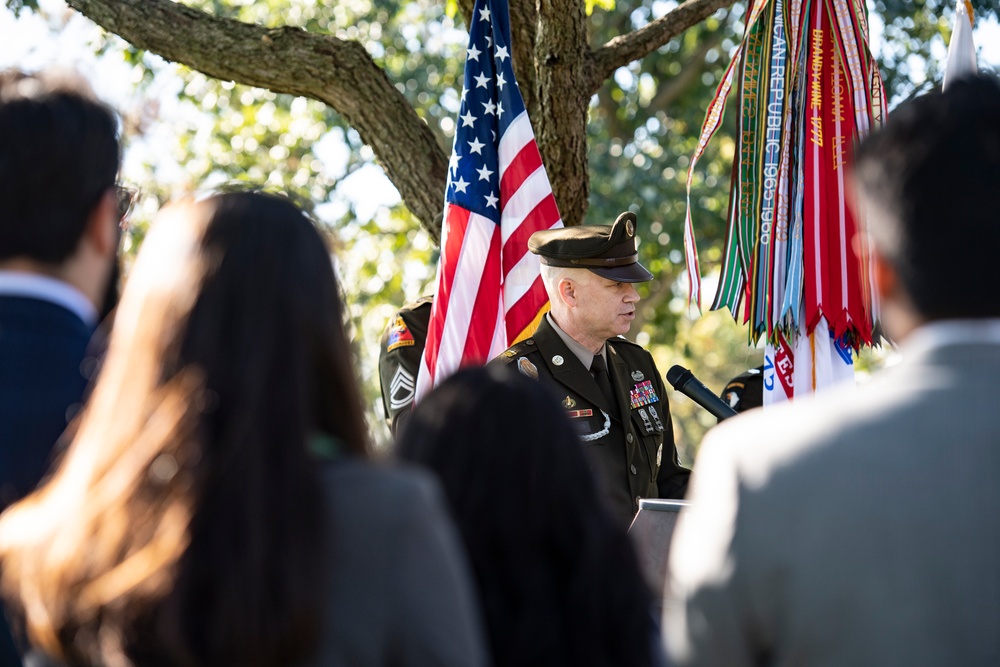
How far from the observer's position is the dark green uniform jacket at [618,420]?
398cm

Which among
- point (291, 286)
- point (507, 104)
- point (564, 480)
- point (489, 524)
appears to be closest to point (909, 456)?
point (564, 480)

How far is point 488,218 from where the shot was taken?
433cm

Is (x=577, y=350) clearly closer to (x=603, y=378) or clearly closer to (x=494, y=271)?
(x=603, y=378)

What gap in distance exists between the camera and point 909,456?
1.29 meters

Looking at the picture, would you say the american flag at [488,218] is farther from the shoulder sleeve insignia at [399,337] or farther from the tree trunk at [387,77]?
the shoulder sleeve insignia at [399,337]

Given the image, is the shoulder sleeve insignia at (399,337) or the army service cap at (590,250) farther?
the shoulder sleeve insignia at (399,337)

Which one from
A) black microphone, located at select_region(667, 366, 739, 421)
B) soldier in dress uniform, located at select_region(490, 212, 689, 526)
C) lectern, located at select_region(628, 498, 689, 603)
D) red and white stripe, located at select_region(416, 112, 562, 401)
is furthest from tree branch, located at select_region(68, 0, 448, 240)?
lectern, located at select_region(628, 498, 689, 603)

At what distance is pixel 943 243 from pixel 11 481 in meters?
1.35

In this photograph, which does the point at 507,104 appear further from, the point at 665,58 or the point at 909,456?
the point at 665,58

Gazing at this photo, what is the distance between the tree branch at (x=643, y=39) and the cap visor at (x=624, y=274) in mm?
833

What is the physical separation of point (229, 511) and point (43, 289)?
0.69 metres

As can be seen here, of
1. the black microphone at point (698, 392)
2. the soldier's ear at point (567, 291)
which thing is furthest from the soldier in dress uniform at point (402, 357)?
the black microphone at point (698, 392)

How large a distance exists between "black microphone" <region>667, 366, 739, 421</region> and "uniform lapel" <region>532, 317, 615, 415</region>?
598mm

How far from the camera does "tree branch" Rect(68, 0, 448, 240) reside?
4211mm
